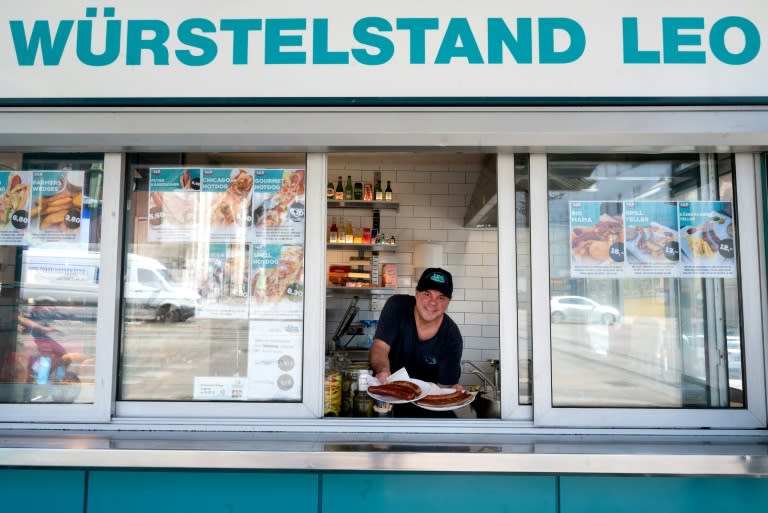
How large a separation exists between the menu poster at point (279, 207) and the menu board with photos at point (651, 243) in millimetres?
1237

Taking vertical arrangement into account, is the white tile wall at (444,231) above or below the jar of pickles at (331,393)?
above

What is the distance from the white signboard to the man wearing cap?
1.59 meters

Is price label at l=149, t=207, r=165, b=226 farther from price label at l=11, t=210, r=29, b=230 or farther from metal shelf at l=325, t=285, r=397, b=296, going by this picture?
metal shelf at l=325, t=285, r=397, b=296

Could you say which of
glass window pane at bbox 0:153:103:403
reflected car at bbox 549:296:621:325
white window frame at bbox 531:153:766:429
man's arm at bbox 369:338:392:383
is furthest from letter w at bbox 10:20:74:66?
reflected car at bbox 549:296:621:325

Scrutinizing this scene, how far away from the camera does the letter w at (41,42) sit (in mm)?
2305

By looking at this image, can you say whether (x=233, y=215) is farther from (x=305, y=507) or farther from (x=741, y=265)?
(x=741, y=265)

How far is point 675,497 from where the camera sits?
2.01 meters

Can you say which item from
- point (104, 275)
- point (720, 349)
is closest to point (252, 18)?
point (104, 275)

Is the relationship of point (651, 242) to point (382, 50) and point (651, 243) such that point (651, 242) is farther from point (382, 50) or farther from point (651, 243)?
point (382, 50)

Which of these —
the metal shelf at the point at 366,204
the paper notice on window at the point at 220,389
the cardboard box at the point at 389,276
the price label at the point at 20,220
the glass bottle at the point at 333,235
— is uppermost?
the metal shelf at the point at 366,204

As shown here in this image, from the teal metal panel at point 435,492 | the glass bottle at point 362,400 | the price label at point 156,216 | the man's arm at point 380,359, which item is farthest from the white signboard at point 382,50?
the man's arm at point 380,359

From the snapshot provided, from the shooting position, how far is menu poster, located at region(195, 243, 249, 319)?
244 centimetres

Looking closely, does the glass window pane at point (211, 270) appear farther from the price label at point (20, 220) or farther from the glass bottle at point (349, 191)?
the glass bottle at point (349, 191)

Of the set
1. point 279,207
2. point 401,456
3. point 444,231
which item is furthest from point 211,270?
point 444,231
